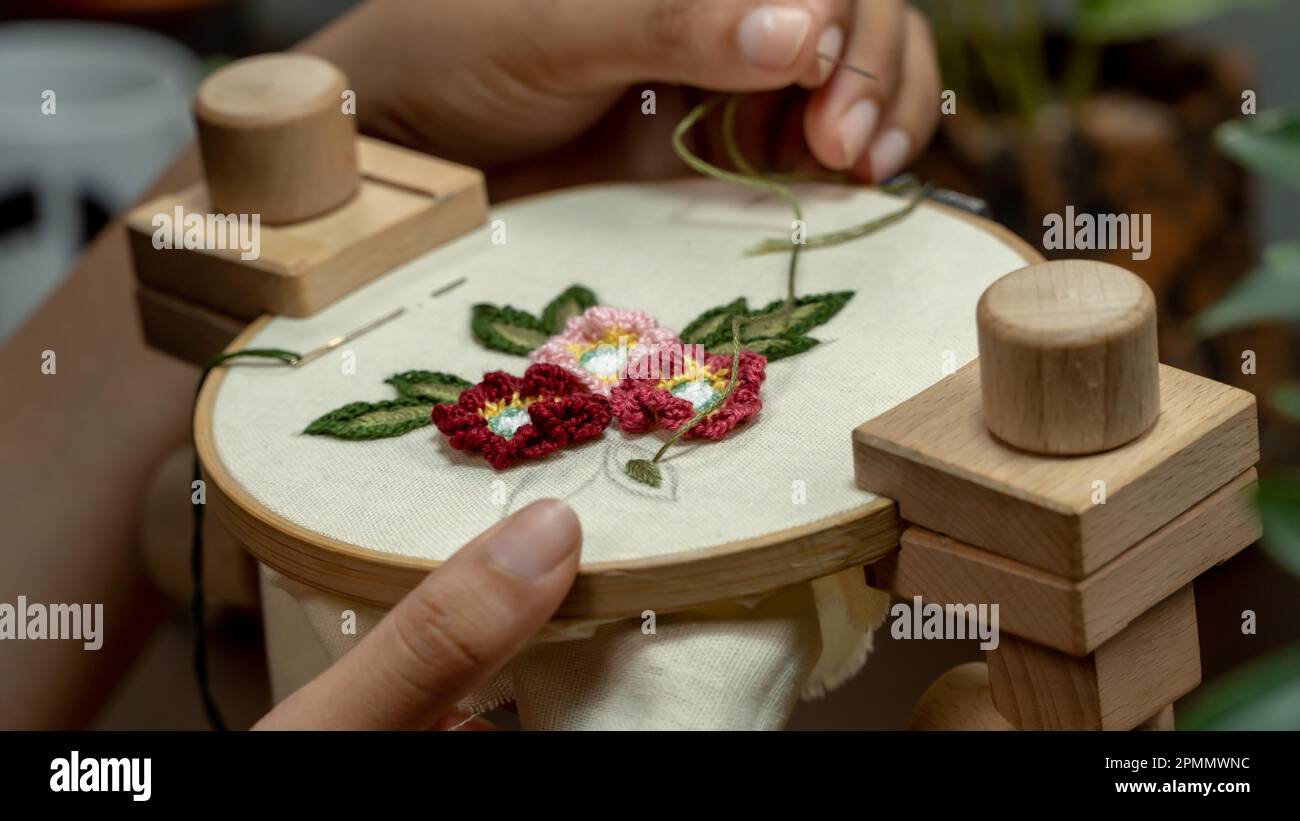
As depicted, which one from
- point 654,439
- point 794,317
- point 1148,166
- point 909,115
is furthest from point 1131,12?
point 654,439

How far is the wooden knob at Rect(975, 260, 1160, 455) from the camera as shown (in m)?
0.57

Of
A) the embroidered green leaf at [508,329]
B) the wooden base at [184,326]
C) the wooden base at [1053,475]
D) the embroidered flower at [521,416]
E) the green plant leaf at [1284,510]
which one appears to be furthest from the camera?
the wooden base at [184,326]

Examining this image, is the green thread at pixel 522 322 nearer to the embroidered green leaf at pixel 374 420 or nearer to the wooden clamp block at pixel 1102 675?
the embroidered green leaf at pixel 374 420

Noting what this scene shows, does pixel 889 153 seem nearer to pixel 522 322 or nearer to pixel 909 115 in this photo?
pixel 909 115

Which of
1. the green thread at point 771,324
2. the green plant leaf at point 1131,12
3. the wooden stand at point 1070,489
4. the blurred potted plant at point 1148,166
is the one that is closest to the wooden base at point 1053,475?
the wooden stand at point 1070,489

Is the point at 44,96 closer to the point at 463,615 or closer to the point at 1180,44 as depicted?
the point at 1180,44

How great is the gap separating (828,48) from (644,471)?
356 millimetres

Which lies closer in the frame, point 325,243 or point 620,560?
point 620,560

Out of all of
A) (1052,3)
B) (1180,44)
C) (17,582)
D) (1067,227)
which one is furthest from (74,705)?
(1052,3)

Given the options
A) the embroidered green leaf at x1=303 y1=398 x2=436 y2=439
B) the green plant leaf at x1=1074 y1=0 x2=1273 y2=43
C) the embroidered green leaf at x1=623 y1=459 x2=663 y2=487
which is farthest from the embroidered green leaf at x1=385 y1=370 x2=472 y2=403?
the green plant leaf at x1=1074 y1=0 x2=1273 y2=43

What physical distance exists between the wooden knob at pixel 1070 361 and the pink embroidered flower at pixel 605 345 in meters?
0.19

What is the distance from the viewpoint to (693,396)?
27.4 inches

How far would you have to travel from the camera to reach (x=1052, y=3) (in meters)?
2.03

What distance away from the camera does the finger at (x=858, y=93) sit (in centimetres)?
91
